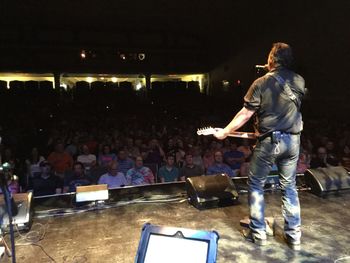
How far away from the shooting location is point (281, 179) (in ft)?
7.68

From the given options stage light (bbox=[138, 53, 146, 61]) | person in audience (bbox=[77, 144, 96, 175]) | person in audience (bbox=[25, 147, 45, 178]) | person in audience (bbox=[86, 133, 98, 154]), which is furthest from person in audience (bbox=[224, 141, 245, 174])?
stage light (bbox=[138, 53, 146, 61])

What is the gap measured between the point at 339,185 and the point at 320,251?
1427mm

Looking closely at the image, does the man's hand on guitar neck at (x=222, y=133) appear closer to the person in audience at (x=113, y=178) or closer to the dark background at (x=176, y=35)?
the person in audience at (x=113, y=178)

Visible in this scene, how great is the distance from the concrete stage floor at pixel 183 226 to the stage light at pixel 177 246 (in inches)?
17.7

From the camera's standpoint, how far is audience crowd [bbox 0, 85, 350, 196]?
495 centimetres

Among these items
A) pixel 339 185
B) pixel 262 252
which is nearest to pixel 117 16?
pixel 339 185

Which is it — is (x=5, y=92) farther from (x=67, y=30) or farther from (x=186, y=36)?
(x=186, y=36)

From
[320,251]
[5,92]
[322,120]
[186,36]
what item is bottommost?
[320,251]

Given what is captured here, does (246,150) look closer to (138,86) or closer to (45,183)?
(45,183)

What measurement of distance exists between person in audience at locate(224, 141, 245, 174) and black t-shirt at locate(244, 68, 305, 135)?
342cm

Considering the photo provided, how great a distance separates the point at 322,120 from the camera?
7.64 m

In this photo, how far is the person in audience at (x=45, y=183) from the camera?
15.3 ft

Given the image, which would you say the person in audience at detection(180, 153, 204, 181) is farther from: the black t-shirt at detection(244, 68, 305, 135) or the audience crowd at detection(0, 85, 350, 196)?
the black t-shirt at detection(244, 68, 305, 135)

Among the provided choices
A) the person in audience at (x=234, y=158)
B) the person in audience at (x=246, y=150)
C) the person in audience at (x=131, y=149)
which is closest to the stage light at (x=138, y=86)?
the person in audience at (x=131, y=149)
